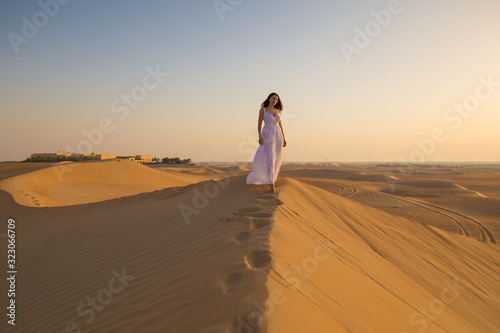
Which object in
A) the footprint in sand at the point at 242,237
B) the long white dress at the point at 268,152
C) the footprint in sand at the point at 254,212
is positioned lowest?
the footprint in sand at the point at 242,237

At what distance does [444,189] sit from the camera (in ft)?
53.4

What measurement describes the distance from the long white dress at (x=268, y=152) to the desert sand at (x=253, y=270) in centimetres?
39

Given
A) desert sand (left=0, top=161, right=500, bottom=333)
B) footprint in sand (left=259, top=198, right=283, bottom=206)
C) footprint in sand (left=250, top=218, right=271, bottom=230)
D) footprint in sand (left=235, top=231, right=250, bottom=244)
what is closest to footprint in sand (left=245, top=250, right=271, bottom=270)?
desert sand (left=0, top=161, right=500, bottom=333)

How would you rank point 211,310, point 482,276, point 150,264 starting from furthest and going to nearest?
point 482,276
point 150,264
point 211,310

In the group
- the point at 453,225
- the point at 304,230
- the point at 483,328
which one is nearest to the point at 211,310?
the point at 304,230

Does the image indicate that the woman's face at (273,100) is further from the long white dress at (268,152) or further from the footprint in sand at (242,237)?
the footprint in sand at (242,237)

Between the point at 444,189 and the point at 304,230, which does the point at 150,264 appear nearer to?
the point at 304,230

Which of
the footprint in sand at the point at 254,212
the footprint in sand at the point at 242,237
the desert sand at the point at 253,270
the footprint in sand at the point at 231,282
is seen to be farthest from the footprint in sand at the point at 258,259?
the footprint in sand at the point at 254,212

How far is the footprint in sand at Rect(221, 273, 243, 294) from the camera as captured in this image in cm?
218

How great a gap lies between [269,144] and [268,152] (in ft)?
0.59

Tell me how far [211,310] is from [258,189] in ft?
12.5

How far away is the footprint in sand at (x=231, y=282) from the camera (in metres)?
2.18

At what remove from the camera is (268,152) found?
5.48m

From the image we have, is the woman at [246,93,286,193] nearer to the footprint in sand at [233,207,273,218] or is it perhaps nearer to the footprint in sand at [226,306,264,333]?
the footprint in sand at [233,207,273,218]
